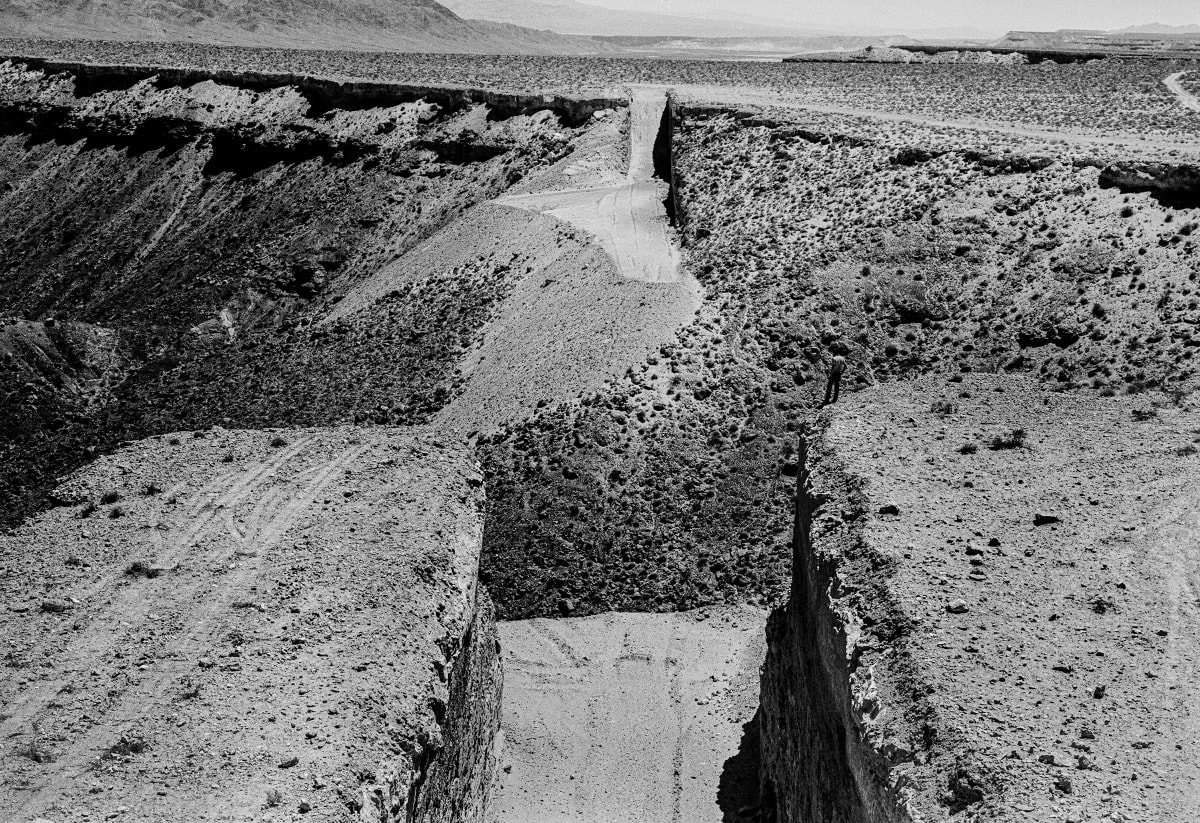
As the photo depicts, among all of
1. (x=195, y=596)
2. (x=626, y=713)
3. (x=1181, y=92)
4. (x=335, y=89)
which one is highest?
(x=1181, y=92)

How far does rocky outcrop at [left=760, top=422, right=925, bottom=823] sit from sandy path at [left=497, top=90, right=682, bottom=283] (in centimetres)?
1773

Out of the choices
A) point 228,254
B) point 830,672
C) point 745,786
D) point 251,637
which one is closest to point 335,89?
point 228,254

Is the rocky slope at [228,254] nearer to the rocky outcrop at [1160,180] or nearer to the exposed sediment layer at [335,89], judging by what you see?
the exposed sediment layer at [335,89]

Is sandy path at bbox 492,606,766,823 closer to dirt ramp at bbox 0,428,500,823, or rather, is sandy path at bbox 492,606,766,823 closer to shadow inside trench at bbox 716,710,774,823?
shadow inside trench at bbox 716,710,774,823

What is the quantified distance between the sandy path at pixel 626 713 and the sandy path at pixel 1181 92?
3353 cm

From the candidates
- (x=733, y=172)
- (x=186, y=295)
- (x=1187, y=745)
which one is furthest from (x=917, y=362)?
(x=186, y=295)

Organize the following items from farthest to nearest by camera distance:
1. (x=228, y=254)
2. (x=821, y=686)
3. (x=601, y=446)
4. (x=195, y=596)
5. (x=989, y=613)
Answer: (x=228, y=254), (x=601, y=446), (x=821, y=686), (x=195, y=596), (x=989, y=613)

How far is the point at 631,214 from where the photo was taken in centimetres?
4188

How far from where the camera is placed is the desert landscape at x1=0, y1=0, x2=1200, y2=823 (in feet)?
45.5

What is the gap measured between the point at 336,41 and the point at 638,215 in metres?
85.3

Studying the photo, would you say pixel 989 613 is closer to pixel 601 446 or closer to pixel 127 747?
pixel 127 747

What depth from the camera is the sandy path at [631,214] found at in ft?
123

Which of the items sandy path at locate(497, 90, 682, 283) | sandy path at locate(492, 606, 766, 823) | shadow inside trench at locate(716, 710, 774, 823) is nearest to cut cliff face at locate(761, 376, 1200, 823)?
shadow inside trench at locate(716, 710, 774, 823)

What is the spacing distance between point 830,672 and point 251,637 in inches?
292
